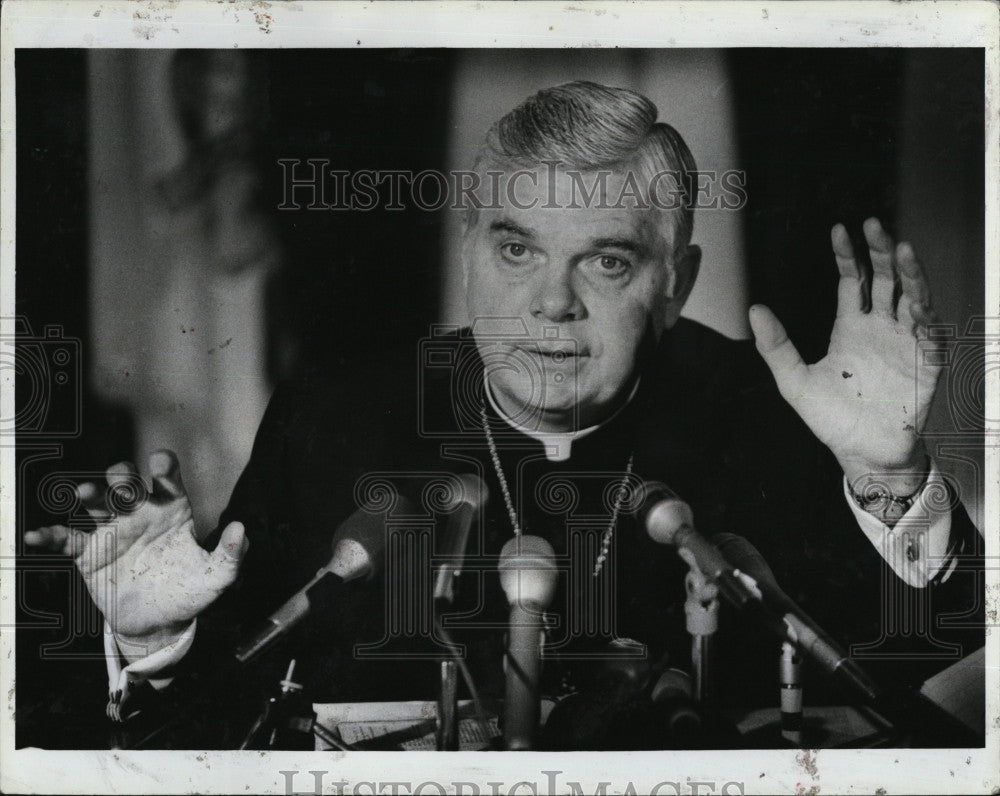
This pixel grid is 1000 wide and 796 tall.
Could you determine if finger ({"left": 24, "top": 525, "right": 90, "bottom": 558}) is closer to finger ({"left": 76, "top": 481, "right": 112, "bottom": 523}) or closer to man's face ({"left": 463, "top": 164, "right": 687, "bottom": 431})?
finger ({"left": 76, "top": 481, "right": 112, "bottom": 523})

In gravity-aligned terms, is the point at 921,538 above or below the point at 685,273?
below

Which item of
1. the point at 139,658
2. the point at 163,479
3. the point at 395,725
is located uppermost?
the point at 163,479

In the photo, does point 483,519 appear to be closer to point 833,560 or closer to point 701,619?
point 701,619

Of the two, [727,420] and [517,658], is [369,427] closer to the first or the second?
[517,658]

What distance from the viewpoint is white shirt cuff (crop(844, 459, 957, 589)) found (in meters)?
1.80

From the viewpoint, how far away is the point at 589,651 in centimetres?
178

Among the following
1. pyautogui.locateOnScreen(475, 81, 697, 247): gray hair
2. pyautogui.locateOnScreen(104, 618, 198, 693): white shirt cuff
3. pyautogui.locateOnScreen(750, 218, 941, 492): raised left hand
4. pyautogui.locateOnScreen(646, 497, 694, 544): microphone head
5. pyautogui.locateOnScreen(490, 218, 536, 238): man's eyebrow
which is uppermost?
pyautogui.locateOnScreen(475, 81, 697, 247): gray hair

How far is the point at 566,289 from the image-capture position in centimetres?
175

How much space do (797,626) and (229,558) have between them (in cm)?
102

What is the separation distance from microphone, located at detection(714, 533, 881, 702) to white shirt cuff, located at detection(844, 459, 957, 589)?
0.18 meters

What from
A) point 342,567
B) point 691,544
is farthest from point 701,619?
point 342,567

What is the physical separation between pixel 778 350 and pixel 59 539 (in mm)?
1325

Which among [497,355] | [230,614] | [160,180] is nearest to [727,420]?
[497,355]

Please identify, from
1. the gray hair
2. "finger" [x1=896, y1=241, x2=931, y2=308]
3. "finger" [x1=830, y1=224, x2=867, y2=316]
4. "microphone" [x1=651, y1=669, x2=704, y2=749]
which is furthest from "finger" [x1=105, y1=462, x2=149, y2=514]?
"finger" [x1=896, y1=241, x2=931, y2=308]
